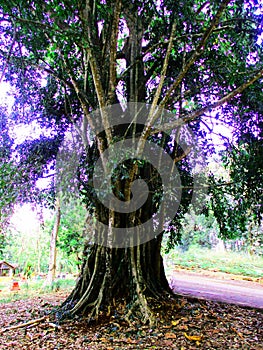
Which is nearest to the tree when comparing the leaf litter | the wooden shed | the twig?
the leaf litter

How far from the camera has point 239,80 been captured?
488 cm

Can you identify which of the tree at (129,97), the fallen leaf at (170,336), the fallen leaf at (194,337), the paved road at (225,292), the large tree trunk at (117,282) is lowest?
the fallen leaf at (194,337)

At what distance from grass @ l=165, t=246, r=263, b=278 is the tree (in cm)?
823

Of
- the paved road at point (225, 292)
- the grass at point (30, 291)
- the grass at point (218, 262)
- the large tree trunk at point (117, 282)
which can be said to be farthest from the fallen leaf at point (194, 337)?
the grass at point (218, 262)

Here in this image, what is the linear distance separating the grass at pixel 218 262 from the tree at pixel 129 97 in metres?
8.23

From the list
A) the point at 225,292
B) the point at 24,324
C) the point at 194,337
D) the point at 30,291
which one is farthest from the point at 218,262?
the point at 24,324

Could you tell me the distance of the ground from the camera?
3.88 meters

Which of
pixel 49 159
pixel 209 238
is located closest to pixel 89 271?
pixel 49 159

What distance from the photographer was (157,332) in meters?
4.16

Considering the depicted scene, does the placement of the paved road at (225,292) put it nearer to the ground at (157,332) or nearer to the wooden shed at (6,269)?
the ground at (157,332)

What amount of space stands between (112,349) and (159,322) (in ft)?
3.11

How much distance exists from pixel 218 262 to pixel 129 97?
11824 millimetres

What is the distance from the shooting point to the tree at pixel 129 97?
13.6ft

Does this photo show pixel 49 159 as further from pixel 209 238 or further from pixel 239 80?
pixel 209 238
